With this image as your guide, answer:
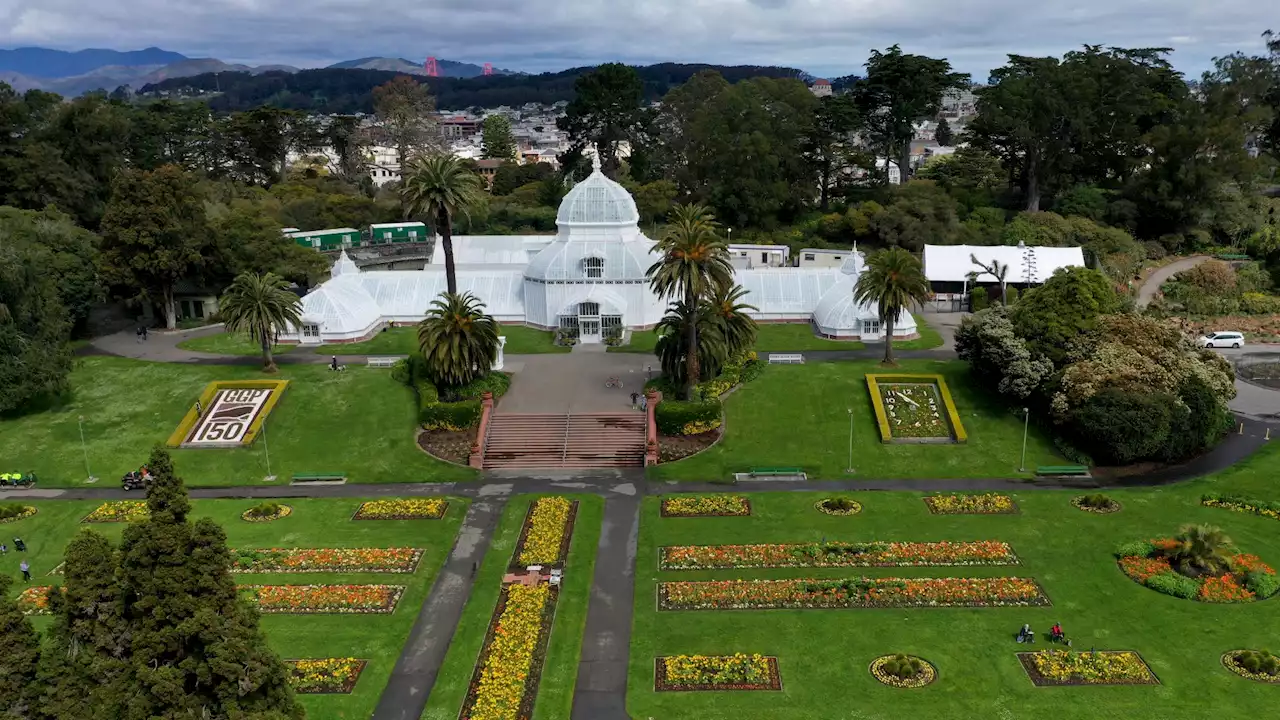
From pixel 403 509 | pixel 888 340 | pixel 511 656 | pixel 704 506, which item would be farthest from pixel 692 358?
pixel 511 656

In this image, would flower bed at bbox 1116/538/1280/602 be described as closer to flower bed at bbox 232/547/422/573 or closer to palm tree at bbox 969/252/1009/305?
flower bed at bbox 232/547/422/573

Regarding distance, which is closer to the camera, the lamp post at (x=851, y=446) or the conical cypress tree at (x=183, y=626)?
the conical cypress tree at (x=183, y=626)

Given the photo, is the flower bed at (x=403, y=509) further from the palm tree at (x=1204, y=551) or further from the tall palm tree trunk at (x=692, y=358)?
the palm tree at (x=1204, y=551)

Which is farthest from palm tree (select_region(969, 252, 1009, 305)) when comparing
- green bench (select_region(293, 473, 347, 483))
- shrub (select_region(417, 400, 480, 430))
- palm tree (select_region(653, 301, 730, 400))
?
green bench (select_region(293, 473, 347, 483))

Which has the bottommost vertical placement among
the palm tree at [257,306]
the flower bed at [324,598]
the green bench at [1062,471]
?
the flower bed at [324,598]

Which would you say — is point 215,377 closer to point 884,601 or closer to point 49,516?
point 49,516

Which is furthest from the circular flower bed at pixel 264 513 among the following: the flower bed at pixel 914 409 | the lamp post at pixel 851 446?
the flower bed at pixel 914 409
